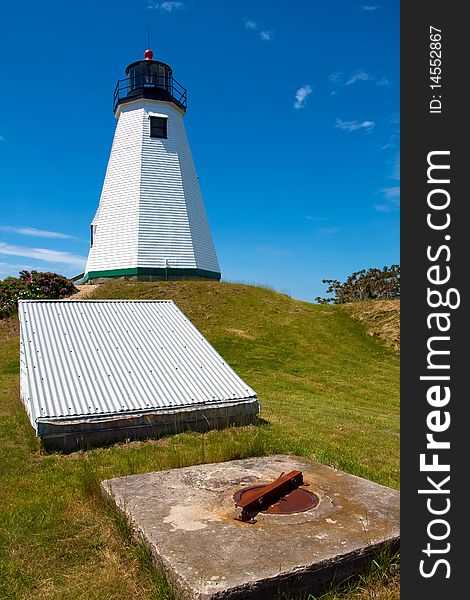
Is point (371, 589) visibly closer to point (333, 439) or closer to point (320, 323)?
point (333, 439)

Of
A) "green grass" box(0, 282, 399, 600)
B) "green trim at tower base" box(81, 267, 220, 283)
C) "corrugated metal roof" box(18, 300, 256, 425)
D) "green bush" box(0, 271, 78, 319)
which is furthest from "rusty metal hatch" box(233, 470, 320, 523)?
"green trim at tower base" box(81, 267, 220, 283)

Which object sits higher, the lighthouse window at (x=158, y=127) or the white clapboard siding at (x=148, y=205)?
the lighthouse window at (x=158, y=127)

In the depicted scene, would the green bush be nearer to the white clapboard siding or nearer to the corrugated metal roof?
the white clapboard siding

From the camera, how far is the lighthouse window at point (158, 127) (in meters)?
28.7

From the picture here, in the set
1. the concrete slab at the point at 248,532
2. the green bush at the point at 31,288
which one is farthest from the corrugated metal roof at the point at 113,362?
the green bush at the point at 31,288

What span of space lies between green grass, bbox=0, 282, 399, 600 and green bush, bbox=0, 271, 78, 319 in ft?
11.1

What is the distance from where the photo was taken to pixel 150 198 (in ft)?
89.5

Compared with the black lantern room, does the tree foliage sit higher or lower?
lower

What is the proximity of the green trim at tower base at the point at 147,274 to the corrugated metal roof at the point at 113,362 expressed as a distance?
16405 mm

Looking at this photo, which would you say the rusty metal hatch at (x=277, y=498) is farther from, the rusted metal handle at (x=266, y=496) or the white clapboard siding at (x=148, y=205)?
the white clapboard siding at (x=148, y=205)

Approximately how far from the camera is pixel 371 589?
3.34 m

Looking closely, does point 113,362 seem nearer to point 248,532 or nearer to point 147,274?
point 248,532

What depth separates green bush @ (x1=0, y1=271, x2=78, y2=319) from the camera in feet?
71.8

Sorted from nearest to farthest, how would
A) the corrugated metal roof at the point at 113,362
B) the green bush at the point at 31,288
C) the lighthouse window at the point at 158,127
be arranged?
the corrugated metal roof at the point at 113,362
the green bush at the point at 31,288
the lighthouse window at the point at 158,127
